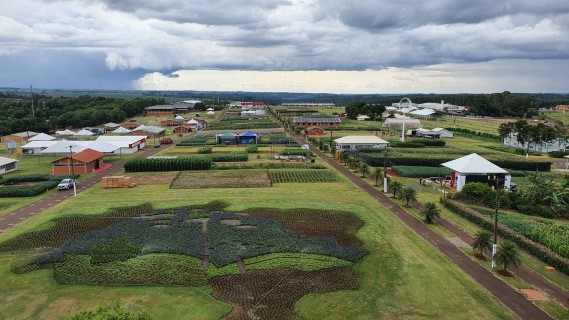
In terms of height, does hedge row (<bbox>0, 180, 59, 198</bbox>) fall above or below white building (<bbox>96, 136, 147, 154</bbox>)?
below

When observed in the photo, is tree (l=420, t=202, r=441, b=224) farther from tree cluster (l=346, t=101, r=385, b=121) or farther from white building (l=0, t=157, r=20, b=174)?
tree cluster (l=346, t=101, r=385, b=121)

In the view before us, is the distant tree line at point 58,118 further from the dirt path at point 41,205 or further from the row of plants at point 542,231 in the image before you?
the row of plants at point 542,231

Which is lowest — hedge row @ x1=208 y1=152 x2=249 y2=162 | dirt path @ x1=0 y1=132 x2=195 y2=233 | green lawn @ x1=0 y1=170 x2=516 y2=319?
green lawn @ x1=0 y1=170 x2=516 y2=319

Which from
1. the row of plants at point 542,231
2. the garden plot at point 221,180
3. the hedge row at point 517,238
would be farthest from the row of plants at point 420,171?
the row of plants at point 542,231

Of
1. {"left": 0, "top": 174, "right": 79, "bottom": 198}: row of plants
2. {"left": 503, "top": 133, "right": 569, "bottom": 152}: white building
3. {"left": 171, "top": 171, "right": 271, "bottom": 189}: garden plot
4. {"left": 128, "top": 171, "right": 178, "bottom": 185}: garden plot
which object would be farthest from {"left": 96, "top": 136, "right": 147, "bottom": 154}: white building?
{"left": 503, "top": 133, "right": 569, "bottom": 152}: white building

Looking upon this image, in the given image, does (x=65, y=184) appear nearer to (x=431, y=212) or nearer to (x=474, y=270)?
(x=431, y=212)

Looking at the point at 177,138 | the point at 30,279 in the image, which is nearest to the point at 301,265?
the point at 30,279

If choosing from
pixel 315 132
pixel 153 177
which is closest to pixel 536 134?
pixel 315 132
